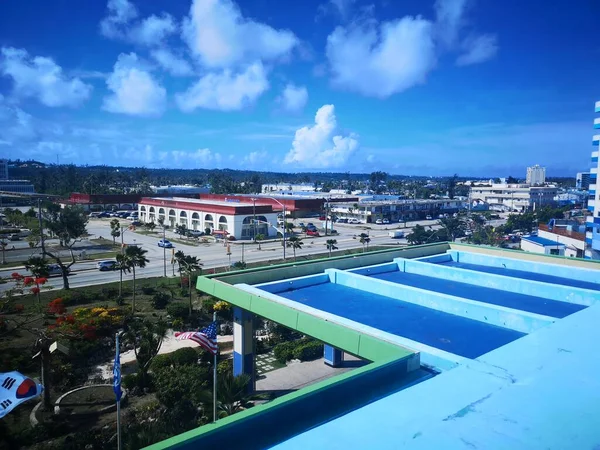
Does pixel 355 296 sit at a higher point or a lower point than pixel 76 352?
higher

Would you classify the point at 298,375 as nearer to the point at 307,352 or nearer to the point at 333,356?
the point at 333,356

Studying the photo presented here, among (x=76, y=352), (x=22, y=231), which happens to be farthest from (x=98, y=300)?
(x=22, y=231)

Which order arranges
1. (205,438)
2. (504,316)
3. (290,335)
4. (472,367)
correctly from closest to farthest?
1. (205,438)
2. (472,367)
3. (504,316)
4. (290,335)

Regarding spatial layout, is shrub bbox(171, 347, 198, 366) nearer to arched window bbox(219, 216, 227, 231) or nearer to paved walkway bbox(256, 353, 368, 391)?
paved walkway bbox(256, 353, 368, 391)

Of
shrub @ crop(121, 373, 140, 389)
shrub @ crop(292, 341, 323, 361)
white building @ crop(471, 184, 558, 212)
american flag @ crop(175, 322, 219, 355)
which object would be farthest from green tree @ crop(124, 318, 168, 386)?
white building @ crop(471, 184, 558, 212)

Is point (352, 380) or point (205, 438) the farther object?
point (352, 380)

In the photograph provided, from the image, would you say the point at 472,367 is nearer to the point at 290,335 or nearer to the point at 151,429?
the point at 151,429

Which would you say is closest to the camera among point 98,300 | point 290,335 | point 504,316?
point 504,316

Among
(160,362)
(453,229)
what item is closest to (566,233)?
(453,229)
